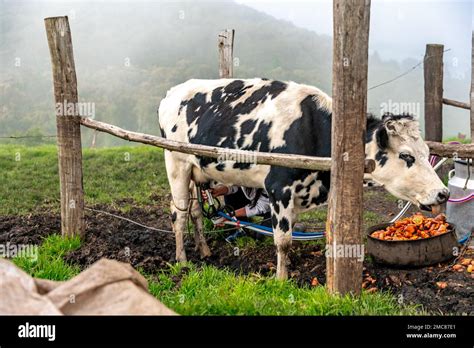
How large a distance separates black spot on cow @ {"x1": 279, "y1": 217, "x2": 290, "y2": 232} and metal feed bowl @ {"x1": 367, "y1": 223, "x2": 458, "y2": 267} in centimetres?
Answer: 92

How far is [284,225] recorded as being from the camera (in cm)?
622

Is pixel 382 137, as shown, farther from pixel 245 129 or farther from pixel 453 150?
pixel 245 129

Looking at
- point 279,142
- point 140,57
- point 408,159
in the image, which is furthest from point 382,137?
point 140,57

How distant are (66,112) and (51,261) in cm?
173

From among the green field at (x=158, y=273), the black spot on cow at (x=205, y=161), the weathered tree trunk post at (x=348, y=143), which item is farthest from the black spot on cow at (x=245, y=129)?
the weathered tree trunk post at (x=348, y=143)

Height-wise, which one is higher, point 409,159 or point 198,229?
point 409,159

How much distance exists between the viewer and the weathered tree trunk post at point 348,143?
175 inches

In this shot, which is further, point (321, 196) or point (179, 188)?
point (179, 188)

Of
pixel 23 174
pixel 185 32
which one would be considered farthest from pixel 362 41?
pixel 185 32

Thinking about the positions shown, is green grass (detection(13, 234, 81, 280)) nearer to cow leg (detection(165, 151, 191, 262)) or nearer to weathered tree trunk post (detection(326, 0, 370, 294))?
cow leg (detection(165, 151, 191, 262))

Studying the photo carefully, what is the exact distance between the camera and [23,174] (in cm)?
1189

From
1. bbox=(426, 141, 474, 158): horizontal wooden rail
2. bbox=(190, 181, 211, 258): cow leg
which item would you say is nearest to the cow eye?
bbox=(426, 141, 474, 158): horizontal wooden rail

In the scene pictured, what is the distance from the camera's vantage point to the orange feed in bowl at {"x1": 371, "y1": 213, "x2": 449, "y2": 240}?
6.28 meters
